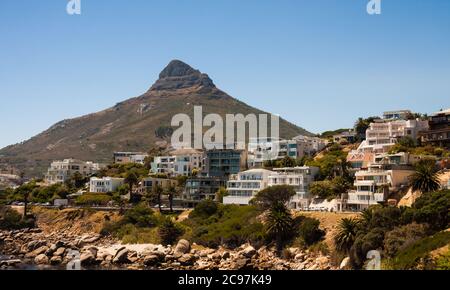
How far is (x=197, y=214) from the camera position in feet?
255

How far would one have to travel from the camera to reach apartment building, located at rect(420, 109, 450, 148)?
8281cm

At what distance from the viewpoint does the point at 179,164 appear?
11062cm

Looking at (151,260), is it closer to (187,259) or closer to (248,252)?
(187,259)

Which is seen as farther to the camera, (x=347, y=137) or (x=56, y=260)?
(x=347, y=137)

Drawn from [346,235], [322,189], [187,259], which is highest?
[322,189]

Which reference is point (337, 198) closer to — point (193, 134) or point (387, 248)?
point (387, 248)

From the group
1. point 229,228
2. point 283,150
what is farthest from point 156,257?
point 283,150

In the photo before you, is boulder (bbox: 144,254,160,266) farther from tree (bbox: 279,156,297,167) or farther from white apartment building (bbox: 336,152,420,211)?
tree (bbox: 279,156,297,167)

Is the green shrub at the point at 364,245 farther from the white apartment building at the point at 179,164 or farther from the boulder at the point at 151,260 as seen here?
the white apartment building at the point at 179,164

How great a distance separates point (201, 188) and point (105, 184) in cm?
1972

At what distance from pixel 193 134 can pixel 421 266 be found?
154 meters

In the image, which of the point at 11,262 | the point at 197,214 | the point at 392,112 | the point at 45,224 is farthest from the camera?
the point at 392,112

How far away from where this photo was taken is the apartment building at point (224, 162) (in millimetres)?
100312
